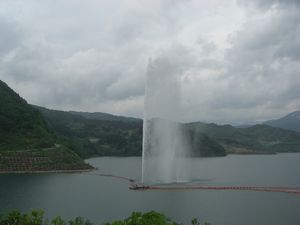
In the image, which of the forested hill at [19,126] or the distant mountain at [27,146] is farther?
the forested hill at [19,126]

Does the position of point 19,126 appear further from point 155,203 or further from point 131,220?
point 131,220

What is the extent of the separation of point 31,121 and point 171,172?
92998 mm

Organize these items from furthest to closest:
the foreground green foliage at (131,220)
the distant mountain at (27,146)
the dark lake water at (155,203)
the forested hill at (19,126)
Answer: the forested hill at (19,126) < the distant mountain at (27,146) < the dark lake water at (155,203) < the foreground green foliage at (131,220)

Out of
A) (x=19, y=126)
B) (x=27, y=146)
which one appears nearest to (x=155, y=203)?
(x=27, y=146)

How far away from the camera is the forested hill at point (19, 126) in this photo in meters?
135

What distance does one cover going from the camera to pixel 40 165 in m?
119

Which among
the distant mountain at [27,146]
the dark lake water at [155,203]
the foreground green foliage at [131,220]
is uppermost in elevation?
the distant mountain at [27,146]

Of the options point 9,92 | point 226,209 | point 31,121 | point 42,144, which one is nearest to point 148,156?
point 226,209

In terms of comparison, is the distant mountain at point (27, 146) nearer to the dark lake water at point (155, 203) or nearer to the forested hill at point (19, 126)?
the forested hill at point (19, 126)

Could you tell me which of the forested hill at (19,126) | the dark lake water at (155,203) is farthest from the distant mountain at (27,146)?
the dark lake water at (155,203)

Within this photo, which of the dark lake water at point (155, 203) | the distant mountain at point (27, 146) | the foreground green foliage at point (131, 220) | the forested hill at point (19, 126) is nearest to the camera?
the foreground green foliage at point (131, 220)

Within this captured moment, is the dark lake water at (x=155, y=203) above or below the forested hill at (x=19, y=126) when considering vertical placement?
below

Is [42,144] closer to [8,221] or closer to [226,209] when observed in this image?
[226,209]

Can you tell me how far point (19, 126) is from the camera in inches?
5930
